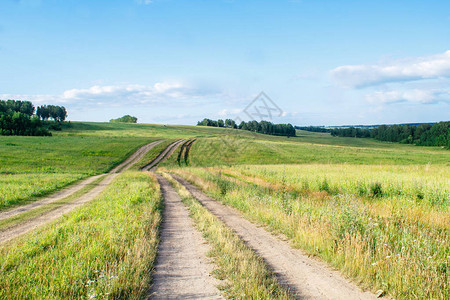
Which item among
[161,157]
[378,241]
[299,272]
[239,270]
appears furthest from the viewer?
[161,157]

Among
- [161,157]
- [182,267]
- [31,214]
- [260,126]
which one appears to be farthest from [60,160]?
[260,126]

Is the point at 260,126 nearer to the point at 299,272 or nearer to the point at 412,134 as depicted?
the point at 412,134

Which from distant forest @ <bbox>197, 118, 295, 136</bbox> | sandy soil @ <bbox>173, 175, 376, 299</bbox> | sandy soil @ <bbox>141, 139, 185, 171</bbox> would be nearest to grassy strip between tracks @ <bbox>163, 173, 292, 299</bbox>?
sandy soil @ <bbox>173, 175, 376, 299</bbox>

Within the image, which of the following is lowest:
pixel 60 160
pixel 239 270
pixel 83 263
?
pixel 60 160

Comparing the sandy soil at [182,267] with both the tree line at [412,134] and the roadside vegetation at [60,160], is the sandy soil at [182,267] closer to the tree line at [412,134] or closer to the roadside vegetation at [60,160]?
the roadside vegetation at [60,160]

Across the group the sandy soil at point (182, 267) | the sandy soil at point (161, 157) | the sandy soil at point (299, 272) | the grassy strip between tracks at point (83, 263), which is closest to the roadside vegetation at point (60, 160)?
the sandy soil at point (161, 157)

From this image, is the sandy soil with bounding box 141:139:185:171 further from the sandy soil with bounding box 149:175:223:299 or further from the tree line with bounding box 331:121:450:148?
the tree line with bounding box 331:121:450:148

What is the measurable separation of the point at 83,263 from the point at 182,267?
2.00m

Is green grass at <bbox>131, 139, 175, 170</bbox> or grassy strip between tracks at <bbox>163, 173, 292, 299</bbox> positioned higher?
grassy strip between tracks at <bbox>163, 173, 292, 299</bbox>

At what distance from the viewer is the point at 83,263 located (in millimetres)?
5270

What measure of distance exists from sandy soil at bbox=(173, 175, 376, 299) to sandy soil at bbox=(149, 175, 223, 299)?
4.72ft

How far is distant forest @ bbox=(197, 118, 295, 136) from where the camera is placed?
384ft

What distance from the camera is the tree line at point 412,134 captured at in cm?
11234

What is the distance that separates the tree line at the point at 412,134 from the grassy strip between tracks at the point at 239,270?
119 meters
